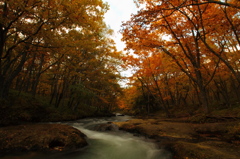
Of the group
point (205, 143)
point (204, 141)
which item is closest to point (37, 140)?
point (205, 143)

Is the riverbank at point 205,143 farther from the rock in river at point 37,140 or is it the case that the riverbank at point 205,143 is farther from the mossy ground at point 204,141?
the rock in river at point 37,140

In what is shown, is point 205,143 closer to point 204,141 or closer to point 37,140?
point 204,141

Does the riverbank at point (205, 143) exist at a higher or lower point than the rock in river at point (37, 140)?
higher

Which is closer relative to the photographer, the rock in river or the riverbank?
the riverbank

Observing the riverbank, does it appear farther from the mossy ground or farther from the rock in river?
the rock in river

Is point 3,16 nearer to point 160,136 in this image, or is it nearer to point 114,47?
point 160,136

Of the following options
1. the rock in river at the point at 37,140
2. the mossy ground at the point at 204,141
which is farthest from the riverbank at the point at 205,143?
the rock in river at the point at 37,140

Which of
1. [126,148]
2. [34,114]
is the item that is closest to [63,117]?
[34,114]

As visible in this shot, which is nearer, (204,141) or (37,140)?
(37,140)

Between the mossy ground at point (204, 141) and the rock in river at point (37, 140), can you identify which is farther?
the rock in river at point (37, 140)

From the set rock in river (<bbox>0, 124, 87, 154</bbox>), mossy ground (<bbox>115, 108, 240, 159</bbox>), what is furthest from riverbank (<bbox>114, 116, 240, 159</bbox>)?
rock in river (<bbox>0, 124, 87, 154</bbox>)

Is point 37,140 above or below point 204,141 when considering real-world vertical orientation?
below

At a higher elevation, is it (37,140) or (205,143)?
(205,143)

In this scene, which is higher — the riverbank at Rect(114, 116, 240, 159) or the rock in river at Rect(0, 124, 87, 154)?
the riverbank at Rect(114, 116, 240, 159)
